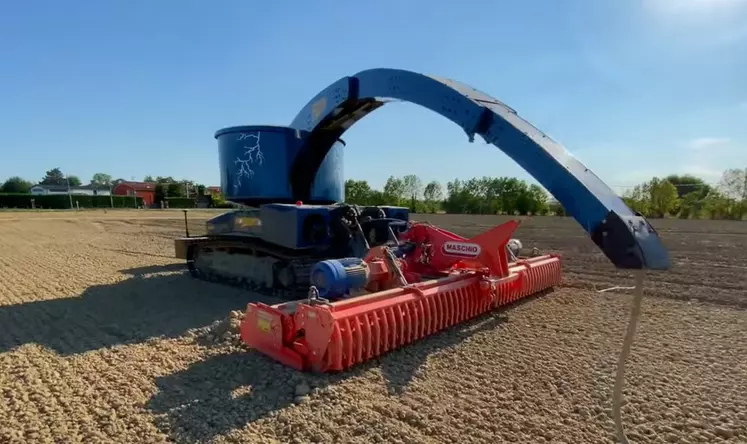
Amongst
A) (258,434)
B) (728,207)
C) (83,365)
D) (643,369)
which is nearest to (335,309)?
(258,434)

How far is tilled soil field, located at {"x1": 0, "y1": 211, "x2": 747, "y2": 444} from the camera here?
316cm

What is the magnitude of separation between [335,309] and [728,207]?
147 feet

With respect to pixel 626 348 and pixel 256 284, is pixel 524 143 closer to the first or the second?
pixel 626 348

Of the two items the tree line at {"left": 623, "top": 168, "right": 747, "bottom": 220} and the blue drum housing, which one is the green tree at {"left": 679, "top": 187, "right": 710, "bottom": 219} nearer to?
the tree line at {"left": 623, "top": 168, "right": 747, "bottom": 220}

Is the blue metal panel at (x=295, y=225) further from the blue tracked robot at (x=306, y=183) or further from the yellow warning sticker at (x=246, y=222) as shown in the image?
the yellow warning sticker at (x=246, y=222)

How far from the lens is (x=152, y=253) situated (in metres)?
Answer: 13.3

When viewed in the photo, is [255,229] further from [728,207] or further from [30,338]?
[728,207]

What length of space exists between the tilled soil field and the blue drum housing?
165 cm

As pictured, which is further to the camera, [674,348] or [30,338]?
[30,338]

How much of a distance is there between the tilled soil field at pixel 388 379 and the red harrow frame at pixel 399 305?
165mm

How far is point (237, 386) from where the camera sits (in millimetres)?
3836

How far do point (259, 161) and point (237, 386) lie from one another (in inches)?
163

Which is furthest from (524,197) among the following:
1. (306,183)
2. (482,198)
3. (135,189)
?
(135,189)

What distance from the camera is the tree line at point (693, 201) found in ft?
125
